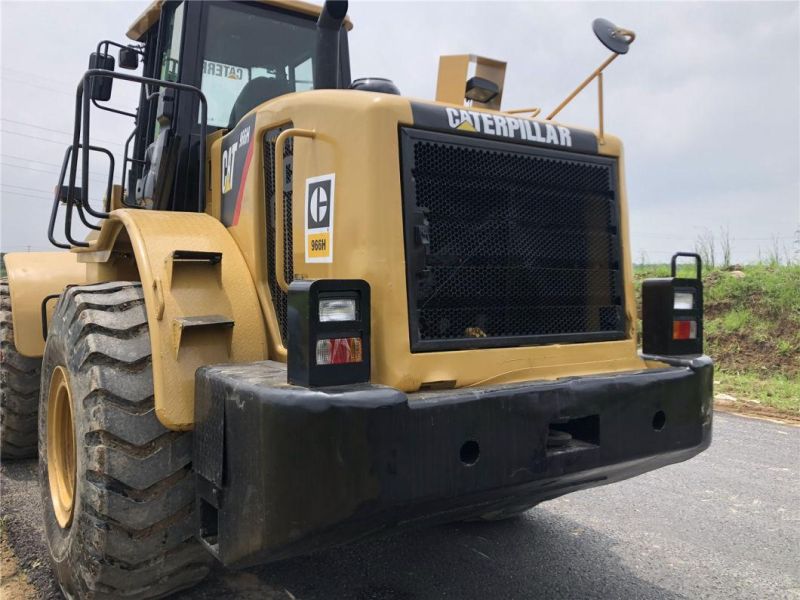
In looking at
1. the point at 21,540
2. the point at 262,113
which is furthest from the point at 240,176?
the point at 21,540

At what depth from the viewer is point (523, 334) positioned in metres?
2.71

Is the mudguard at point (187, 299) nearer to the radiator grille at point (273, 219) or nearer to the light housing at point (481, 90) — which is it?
the radiator grille at point (273, 219)

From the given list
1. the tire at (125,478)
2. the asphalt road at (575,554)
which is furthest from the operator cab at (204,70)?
the asphalt road at (575,554)

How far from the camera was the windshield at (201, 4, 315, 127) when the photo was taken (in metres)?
3.76

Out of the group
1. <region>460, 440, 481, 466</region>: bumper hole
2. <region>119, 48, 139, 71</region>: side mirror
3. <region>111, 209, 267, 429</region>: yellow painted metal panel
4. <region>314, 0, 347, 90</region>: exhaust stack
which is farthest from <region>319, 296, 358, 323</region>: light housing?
<region>119, 48, 139, 71</region>: side mirror

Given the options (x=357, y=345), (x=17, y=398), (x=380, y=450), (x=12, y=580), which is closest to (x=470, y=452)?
(x=380, y=450)

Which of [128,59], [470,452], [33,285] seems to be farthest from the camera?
[33,285]

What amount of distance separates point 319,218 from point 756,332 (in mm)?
9371

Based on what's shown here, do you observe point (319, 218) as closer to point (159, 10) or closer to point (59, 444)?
point (59, 444)

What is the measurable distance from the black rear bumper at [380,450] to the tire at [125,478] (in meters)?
0.15

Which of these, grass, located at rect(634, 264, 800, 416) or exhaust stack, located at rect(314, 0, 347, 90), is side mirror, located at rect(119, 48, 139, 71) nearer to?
exhaust stack, located at rect(314, 0, 347, 90)

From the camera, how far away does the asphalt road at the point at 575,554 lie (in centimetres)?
300

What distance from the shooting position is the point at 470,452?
2160mm

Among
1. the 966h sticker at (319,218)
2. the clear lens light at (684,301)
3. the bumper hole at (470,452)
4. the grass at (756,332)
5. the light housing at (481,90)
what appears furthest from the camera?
the grass at (756,332)
